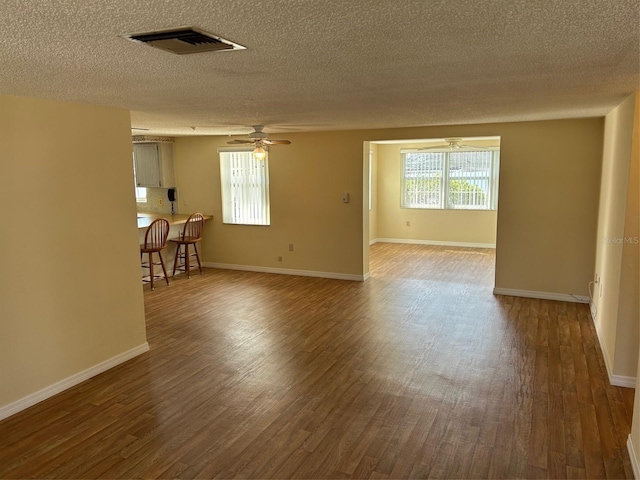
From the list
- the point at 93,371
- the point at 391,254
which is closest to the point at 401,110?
the point at 93,371

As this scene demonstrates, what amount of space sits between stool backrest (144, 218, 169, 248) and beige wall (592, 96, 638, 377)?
17.7 ft

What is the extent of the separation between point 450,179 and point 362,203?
3.85 metres

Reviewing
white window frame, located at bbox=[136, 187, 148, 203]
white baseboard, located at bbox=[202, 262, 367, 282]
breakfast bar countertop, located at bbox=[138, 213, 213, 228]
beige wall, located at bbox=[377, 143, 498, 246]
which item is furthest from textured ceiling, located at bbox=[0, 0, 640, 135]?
beige wall, located at bbox=[377, 143, 498, 246]

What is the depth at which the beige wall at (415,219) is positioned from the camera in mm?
9664

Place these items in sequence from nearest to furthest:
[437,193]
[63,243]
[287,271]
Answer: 1. [63,243]
2. [287,271]
3. [437,193]

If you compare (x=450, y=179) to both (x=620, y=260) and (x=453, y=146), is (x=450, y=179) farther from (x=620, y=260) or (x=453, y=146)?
(x=620, y=260)

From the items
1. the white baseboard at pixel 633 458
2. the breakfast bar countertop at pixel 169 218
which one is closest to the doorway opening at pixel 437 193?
the breakfast bar countertop at pixel 169 218

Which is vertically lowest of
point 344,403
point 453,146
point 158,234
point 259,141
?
point 344,403

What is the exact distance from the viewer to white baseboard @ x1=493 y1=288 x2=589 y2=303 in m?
5.63

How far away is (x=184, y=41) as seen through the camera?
1.82 metres

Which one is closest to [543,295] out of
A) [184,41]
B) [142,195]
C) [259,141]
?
[259,141]

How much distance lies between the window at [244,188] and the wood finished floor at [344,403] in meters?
2.51

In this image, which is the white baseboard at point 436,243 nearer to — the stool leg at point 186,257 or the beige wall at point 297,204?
the beige wall at point 297,204

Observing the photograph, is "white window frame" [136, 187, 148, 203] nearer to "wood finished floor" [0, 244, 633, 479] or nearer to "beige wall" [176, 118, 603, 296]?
"beige wall" [176, 118, 603, 296]
